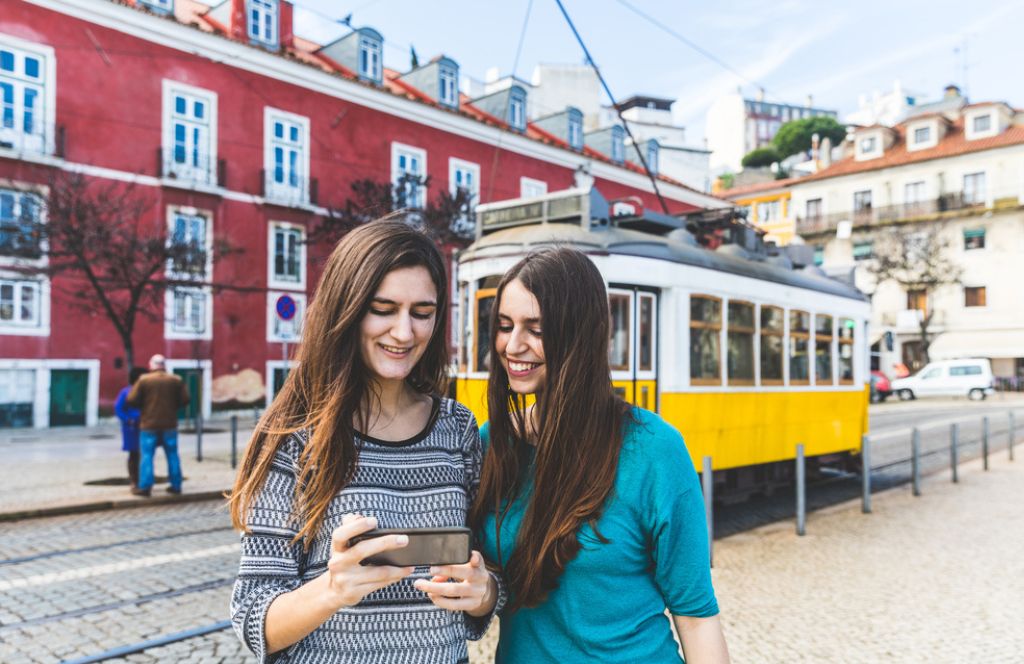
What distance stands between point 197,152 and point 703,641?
23583 millimetres

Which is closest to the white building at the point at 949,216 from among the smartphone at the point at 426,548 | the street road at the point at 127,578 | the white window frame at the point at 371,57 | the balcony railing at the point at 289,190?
the white window frame at the point at 371,57

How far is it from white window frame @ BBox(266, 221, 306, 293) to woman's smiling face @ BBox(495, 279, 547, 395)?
2334 cm

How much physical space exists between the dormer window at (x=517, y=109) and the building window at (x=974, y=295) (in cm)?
2720

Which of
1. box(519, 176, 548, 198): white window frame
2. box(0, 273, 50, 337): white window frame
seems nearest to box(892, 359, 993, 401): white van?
box(519, 176, 548, 198): white window frame

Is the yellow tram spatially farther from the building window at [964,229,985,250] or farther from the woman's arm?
the building window at [964,229,985,250]

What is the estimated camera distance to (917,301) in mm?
44344

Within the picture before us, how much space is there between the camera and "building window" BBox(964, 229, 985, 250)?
4292 cm

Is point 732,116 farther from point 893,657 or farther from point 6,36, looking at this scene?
point 893,657

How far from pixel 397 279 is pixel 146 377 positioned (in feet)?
31.6

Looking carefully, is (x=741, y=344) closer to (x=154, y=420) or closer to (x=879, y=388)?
(x=154, y=420)

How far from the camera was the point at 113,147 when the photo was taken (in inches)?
824

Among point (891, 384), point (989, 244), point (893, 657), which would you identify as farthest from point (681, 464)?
point (989, 244)

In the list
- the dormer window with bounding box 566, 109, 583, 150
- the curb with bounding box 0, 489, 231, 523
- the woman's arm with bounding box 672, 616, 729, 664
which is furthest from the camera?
the dormer window with bounding box 566, 109, 583, 150

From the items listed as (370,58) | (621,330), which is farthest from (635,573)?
(370,58)
